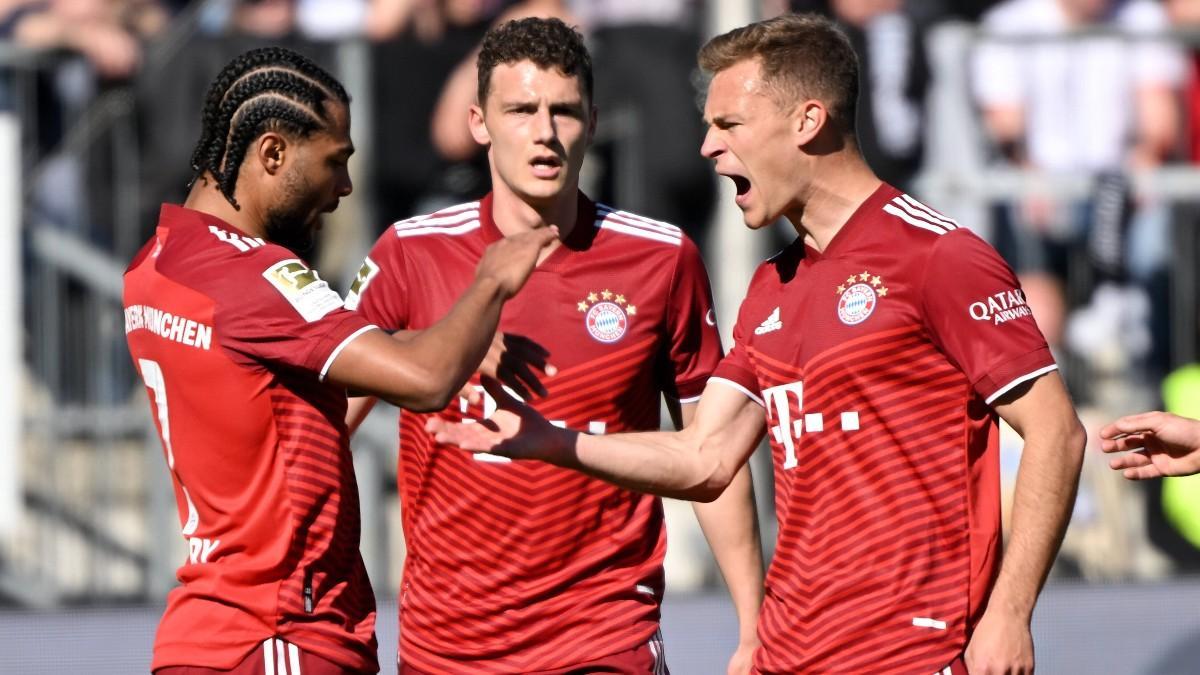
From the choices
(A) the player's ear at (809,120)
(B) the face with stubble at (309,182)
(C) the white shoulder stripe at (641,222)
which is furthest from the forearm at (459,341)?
(C) the white shoulder stripe at (641,222)

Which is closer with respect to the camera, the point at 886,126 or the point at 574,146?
the point at 574,146

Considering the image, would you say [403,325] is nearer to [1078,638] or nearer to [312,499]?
[312,499]

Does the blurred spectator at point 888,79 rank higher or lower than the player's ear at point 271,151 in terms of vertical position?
higher

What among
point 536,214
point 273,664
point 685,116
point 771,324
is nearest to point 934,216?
point 771,324

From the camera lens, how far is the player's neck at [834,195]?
3758 mm

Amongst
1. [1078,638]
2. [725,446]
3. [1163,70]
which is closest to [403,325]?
[725,446]

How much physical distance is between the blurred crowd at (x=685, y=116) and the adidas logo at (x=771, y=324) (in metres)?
4.37

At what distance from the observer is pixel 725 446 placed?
3.97 meters

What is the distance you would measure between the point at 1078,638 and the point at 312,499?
419 centimetres

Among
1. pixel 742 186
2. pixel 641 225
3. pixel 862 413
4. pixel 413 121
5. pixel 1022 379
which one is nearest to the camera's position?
pixel 1022 379

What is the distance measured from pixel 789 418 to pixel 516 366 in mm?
756

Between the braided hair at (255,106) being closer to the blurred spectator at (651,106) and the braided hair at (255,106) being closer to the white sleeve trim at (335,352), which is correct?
the white sleeve trim at (335,352)

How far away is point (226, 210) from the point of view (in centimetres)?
372

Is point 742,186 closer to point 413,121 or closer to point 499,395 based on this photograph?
point 499,395
